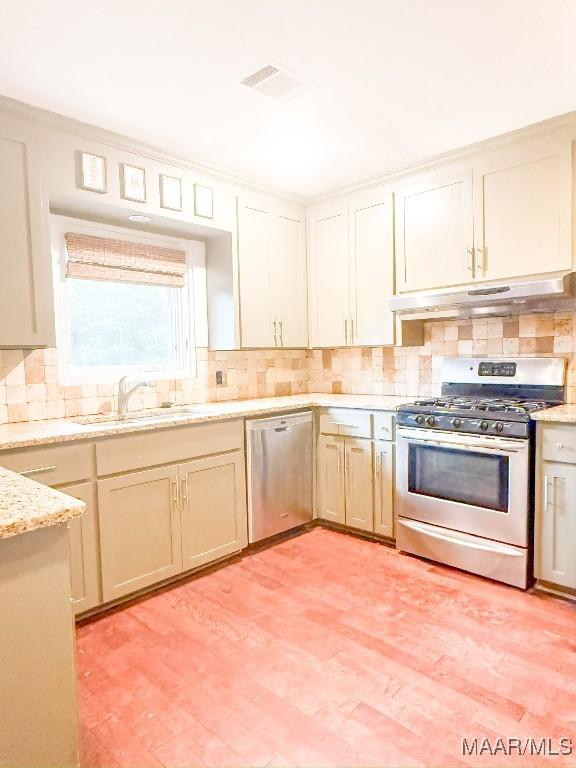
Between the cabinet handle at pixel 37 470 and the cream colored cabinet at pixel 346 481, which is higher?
the cabinet handle at pixel 37 470

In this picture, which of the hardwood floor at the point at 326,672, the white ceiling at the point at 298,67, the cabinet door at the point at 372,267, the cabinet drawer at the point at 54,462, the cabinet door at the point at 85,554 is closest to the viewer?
the hardwood floor at the point at 326,672

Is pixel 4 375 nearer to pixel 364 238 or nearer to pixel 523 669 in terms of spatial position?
pixel 364 238

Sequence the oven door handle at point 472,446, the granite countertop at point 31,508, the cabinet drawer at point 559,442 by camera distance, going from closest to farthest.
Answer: the granite countertop at point 31,508, the cabinet drawer at point 559,442, the oven door handle at point 472,446

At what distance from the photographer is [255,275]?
133 inches

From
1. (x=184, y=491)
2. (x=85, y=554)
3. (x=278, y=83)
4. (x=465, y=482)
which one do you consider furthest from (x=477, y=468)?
(x=278, y=83)

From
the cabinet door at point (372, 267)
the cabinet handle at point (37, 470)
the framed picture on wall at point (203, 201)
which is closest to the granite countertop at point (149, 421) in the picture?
the cabinet handle at point (37, 470)

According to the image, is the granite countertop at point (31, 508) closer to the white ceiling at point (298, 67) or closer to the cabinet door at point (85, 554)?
the cabinet door at point (85, 554)

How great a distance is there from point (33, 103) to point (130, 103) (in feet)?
1.45

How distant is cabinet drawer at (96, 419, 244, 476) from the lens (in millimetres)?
2299

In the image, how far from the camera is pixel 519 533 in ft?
8.05

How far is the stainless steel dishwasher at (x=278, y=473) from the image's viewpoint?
2994 mm

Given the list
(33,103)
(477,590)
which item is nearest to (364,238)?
(33,103)

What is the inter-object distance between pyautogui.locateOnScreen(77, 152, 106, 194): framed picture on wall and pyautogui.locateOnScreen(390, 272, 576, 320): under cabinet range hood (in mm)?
1849

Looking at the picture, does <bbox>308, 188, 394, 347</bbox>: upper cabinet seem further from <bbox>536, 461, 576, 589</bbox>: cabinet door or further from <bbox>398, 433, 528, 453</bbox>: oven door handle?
<bbox>536, 461, 576, 589</bbox>: cabinet door
